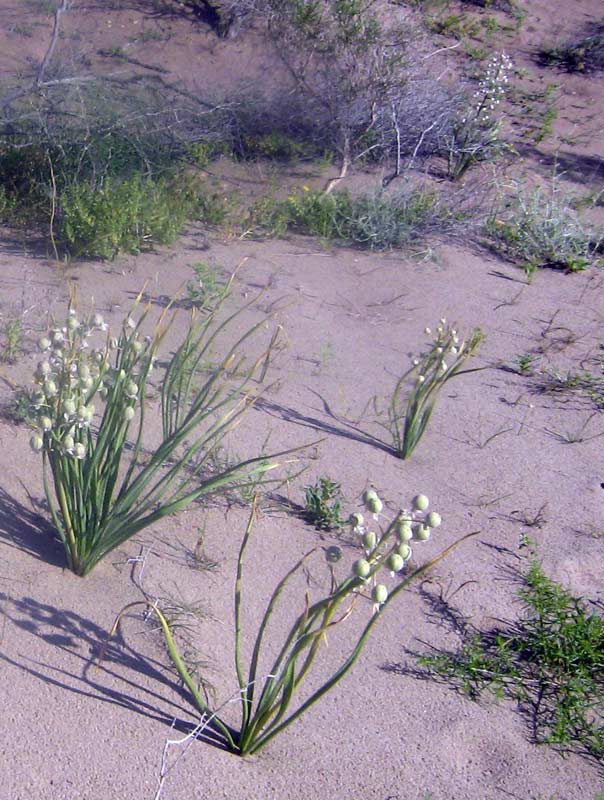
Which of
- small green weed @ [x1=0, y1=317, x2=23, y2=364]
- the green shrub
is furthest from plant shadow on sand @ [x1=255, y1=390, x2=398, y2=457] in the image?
the green shrub

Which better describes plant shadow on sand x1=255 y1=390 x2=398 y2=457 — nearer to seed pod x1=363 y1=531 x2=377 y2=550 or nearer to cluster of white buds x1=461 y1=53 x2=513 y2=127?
seed pod x1=363 y1=531 x2=377 y2=550

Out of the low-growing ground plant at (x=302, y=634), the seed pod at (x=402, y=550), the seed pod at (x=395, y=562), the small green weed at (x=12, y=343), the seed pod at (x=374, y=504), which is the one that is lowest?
the small green weed at (x=12, y=343)

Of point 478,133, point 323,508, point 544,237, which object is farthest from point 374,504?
point 478,133

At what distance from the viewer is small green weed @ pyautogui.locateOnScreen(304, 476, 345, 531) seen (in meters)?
3.89

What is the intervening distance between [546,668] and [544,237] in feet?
16.4

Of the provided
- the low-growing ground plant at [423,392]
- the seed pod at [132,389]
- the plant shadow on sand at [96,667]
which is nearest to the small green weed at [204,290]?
the low-growing ground plant at [423,392]

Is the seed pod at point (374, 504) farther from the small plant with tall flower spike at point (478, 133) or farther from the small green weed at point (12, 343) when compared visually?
the small plant with tall flower spike at point (478, 133)

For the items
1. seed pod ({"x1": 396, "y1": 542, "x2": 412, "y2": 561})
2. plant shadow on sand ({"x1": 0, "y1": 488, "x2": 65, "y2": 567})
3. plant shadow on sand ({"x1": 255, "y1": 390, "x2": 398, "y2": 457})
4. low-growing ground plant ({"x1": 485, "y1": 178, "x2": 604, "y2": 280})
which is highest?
seed pod ({"x1": 396, "y1": 542, "x2": 412, "y2": 561})

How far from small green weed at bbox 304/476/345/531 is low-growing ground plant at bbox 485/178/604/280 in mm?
3857

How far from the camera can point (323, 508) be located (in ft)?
12.8

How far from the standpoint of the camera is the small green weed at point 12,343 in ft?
15.6

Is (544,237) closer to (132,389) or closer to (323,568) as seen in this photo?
(323,568)

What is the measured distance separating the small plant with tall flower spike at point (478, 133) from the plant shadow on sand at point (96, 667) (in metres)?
7.00

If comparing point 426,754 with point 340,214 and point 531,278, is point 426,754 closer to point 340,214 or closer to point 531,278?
point 531,278
